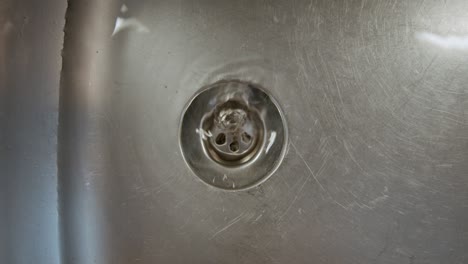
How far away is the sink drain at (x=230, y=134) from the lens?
23.8 inches

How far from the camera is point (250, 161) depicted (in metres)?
0.61

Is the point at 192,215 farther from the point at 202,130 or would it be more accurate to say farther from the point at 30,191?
the point at 30,191

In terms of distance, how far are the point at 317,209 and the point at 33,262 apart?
42cm

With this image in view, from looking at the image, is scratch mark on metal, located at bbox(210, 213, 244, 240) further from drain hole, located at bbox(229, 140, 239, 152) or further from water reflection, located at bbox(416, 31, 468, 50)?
water reflection, located at bbox(416, 31, 468, 50)

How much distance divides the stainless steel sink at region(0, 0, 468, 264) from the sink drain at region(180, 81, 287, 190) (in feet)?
0.04

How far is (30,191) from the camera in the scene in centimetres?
59

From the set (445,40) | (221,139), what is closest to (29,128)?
(221,139)

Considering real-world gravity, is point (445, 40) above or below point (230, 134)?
above

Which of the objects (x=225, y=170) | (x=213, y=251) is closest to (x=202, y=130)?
(x=225, y=170)

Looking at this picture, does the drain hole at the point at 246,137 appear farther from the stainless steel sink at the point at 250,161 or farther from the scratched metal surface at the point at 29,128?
the scratched metal surface at the point at 29,128

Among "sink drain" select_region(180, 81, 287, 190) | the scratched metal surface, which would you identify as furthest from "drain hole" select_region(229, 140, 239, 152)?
the scratched metal surface

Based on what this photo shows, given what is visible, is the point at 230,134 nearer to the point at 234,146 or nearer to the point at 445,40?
the point at 234,146

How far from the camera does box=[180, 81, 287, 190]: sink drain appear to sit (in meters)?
0.60

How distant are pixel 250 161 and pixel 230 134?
0.05m
